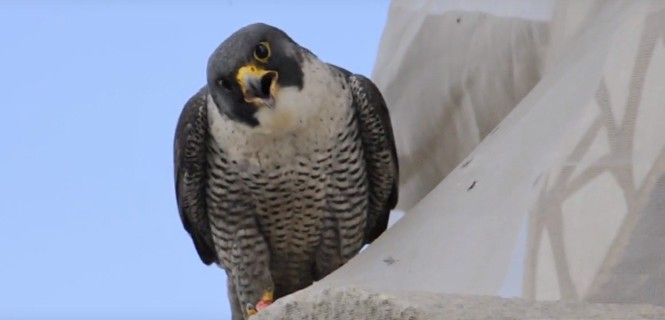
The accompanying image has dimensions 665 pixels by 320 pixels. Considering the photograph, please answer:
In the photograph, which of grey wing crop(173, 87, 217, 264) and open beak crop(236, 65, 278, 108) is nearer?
open beak crop(236, 65, 278, 108)

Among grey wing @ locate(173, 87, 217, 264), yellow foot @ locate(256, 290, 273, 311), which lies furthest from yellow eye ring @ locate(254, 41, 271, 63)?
yellow foot @ locate(256, 290, 273, 311)

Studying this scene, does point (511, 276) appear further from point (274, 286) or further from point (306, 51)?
point (274, 286)

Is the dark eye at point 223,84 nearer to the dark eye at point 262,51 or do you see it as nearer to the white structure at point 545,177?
the dark eye at point 262,51

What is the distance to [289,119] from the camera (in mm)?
3939

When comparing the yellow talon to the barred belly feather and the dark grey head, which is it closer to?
the barred belly feather

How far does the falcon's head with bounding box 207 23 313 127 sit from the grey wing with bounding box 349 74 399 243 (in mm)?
303

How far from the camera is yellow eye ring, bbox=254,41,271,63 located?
3.85 meters

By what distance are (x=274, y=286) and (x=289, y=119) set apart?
0.80m

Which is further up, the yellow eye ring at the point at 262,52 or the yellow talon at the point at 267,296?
the yellow eye ring at the point at 262,52

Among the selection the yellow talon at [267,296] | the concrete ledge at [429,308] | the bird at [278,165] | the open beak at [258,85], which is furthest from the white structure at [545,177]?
the yellow talon at [267,296]

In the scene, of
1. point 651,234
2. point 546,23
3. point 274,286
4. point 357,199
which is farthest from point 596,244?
point 274,286

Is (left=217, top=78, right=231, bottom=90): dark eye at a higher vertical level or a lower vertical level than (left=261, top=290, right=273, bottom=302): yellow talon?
higher

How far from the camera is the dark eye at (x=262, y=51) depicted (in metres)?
3.85

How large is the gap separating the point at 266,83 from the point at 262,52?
8cm
